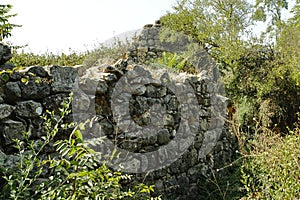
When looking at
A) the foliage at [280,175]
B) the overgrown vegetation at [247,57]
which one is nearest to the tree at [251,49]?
the overgrown vegetation at [247,57]

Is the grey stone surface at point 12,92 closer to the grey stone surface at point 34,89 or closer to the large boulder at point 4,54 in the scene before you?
the grey stone surface at point 34,89

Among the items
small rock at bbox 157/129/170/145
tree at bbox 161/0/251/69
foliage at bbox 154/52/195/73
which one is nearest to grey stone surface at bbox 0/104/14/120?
small rock at bbox 157/129/170/145

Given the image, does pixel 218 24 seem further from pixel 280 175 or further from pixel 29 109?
pixel 29 109

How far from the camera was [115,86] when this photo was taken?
3.78 meters

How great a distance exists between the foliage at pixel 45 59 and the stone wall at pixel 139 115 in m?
1.82


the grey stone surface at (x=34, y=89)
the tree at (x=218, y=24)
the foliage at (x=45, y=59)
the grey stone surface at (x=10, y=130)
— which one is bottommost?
the grey stone surface at (x=10, y=130)

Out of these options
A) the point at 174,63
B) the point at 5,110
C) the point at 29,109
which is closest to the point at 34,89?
the point at 29,109

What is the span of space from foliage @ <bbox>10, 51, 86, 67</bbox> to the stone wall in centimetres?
182

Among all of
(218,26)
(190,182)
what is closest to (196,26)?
(218,26)

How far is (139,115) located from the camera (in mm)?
4125

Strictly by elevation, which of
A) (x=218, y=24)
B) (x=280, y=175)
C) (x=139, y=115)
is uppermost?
(x=218, y=24)

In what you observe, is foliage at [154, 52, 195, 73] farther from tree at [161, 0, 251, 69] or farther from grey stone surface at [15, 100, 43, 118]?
grey stone surface at [15, 100, 43, 118]

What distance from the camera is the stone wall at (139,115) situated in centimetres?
283

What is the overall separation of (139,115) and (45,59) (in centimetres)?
263
